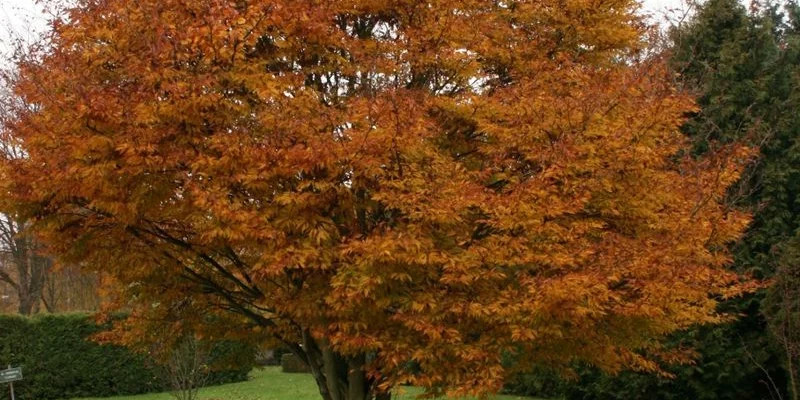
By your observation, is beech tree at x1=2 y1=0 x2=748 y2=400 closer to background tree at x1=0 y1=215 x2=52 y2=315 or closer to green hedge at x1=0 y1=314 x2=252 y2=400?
green hedge at x1=0 y1=314 x2=252 y2=400

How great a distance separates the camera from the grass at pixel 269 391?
17.6 m

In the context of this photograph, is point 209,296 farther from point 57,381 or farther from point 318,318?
point 57,381

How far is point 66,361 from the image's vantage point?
19484mm

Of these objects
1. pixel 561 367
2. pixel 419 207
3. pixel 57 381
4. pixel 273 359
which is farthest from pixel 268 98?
pixel 273 359

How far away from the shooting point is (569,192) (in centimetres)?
583

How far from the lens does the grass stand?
691 inches

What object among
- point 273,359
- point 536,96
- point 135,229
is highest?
point 536,96

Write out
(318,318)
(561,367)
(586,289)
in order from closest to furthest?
(586,289) < (318,318) < (561,367)

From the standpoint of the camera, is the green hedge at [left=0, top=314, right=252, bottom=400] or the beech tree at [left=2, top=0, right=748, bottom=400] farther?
the green hedge at [left=0, top=314, right=252, bottom=400]

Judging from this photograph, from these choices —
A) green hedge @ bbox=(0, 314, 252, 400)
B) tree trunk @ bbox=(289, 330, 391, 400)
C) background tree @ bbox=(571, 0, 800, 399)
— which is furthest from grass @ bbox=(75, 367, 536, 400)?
tree trunk @ bbox=(289, 330, 391, 400)

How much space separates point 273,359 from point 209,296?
2235cm

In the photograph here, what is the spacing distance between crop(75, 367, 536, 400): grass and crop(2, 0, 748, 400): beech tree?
10.4 m

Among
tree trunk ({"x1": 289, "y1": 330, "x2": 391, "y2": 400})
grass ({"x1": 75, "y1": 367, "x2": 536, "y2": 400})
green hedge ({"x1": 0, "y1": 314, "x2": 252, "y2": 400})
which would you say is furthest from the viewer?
green hedge ({"x1": 0, "y1": 314, "x2": 252, "y2": 400})

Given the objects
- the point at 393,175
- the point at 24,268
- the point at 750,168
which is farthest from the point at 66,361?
the point at 393,175
